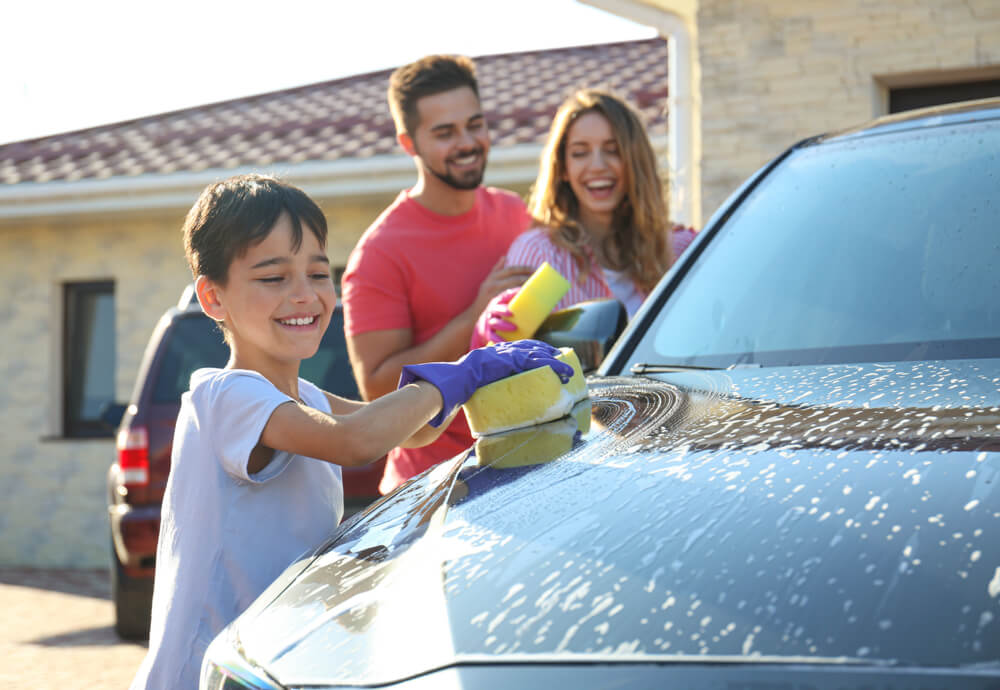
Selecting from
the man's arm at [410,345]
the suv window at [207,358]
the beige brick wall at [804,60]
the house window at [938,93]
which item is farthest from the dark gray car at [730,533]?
the house window at [938,93]

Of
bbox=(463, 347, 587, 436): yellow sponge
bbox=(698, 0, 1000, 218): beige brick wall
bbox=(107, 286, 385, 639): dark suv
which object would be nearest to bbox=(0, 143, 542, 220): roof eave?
bbox=(698, 0, 1000, 218): beige brick wall

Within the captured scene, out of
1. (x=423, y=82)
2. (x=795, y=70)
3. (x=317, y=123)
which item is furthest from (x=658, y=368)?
(x=317, y=123)

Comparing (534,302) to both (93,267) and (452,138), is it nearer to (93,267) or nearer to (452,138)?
(452,138)

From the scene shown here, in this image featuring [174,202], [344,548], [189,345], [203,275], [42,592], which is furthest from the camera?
[174,202]

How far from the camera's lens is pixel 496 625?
3.68 ft

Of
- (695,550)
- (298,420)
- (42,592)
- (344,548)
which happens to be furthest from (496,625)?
(42,592)

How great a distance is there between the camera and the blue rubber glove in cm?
192

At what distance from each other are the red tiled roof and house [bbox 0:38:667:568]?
0.12 ft

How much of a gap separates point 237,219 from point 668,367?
0.85 meters

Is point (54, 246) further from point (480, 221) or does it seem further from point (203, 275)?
point (203, 275)

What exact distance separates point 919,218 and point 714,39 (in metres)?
4.87

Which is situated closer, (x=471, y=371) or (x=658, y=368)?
(x=471, y=371)

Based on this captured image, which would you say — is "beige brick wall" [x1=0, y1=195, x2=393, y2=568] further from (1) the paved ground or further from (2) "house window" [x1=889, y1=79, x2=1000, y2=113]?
(2) "house window" [x1=889, y1=79, x2=1000, y2=113]

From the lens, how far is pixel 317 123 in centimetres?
1085
